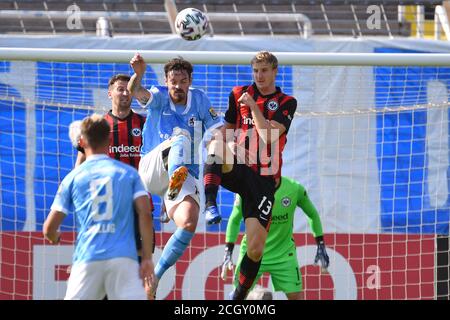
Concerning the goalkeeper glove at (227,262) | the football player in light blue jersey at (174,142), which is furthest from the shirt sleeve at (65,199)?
the goalkeeper glove at (227,262)

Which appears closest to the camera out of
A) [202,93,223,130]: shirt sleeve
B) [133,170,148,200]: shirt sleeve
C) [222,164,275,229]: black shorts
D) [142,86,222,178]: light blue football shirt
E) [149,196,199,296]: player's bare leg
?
[133,170,148,200]: shirt sleeve

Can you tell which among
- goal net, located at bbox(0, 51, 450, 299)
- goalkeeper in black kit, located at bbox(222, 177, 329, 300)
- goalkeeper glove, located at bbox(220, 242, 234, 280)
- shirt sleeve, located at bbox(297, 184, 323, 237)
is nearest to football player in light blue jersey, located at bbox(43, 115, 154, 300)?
Result: goalkeeper glove, located at bbox(220, 242, 234, 280)

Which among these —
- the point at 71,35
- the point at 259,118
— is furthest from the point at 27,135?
the point at 259,118

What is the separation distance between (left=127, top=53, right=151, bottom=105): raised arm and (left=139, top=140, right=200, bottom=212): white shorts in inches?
17.6

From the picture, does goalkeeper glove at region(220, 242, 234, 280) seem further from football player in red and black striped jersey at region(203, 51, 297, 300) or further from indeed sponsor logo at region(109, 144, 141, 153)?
indeed sponsor logo at region(109, 144, 141, 153)

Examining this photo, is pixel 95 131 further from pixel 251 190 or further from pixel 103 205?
pixel 251 190

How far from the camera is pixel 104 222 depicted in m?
6.96

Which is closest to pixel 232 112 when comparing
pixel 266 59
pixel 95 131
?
pixel 266 59

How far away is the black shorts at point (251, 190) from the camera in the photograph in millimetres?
8898

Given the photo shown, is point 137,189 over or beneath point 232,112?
beneath

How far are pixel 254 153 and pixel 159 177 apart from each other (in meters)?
0.89

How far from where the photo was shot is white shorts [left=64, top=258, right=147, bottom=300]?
688cm

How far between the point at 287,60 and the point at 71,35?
3.44 metres

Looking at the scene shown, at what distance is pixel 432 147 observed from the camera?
11.9 meters
